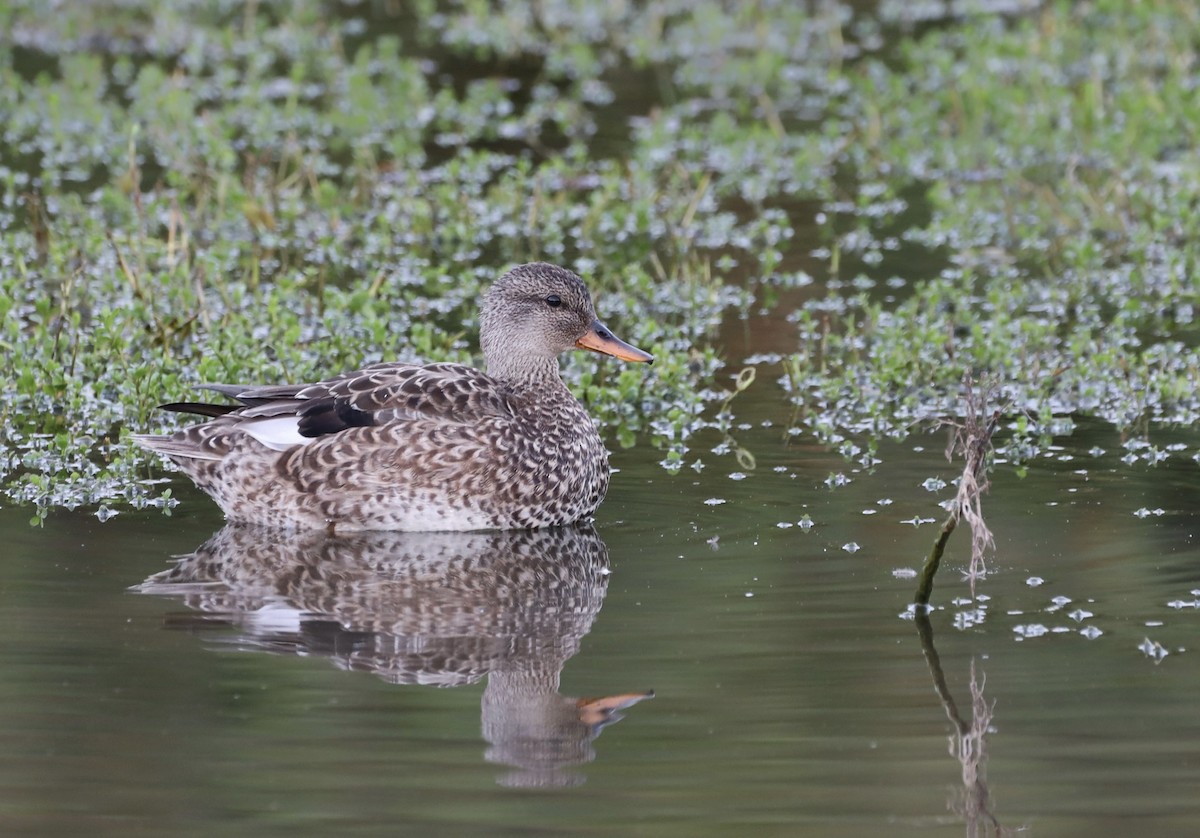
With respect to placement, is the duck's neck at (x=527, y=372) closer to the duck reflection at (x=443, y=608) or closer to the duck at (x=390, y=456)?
the duck at (x=390, y=456)

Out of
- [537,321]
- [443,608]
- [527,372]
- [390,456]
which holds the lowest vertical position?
[443,608]

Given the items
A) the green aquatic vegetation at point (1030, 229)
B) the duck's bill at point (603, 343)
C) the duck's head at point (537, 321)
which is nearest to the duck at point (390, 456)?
the duck's head at point (537, 321)

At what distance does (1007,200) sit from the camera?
14633 mm

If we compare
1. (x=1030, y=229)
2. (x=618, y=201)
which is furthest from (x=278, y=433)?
(x=1030, y=229)

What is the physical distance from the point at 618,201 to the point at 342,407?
20.9 ft

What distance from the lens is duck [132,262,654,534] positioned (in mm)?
8930

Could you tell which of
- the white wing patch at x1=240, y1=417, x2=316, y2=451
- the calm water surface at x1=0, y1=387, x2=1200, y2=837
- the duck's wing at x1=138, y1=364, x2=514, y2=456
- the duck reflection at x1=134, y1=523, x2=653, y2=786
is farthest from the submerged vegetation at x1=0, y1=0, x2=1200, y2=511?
the duck reflection at x1=134, y1=523, x2=653, y2=786

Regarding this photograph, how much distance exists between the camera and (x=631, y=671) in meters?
6.92

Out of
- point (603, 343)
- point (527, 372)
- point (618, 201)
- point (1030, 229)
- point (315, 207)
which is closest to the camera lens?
point (527, 372)

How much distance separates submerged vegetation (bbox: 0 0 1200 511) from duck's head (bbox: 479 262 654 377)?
2.29 ft

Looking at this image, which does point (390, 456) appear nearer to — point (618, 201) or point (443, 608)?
point (443, 608)

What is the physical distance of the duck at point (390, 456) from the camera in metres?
8.93

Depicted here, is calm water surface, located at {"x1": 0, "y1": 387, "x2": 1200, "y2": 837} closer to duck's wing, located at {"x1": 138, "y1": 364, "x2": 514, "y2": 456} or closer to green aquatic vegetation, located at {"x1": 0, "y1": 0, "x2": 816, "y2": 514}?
duck's wing, located at {"x1": 138, "y1": 364, "x2": 514, "y2": 456}

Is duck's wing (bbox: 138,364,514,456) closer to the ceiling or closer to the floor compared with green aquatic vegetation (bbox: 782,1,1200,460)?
closer to the floor
